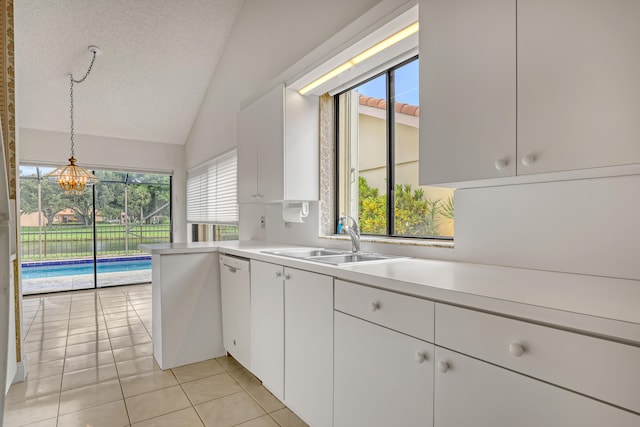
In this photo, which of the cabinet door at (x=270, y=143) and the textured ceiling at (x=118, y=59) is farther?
the textured ceiling at (x=118, y=59)

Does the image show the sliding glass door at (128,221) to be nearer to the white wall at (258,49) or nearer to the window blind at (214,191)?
the window blind at (214,191)

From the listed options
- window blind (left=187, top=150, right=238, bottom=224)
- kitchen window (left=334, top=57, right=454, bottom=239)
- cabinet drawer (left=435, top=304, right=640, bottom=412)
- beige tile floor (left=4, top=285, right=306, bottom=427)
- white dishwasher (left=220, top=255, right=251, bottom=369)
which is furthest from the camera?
window blind (left=187, top=150, right=238, bottom=224)

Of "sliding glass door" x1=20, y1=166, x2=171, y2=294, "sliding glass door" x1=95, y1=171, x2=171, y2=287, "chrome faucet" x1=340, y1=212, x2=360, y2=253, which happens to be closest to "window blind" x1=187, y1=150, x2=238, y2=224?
"sliding glass door" x1=95, y1=171, x2=171, y2=287

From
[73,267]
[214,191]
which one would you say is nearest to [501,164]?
[214,191]

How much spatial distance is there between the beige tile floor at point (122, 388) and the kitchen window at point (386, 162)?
137cm

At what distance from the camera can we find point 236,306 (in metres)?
2.57

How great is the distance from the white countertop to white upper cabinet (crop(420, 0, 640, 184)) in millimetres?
376

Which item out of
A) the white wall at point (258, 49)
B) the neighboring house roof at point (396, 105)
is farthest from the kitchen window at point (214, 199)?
the neighboring house roof at point (396, 105)

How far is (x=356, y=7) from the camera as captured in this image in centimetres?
226

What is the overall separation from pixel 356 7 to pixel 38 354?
12.2 ft

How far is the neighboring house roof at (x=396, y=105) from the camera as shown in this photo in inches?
86.2

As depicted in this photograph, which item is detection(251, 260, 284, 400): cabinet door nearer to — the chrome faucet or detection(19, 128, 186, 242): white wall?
the chrome faucet

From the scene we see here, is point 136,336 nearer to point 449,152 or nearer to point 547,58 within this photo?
point 449,152

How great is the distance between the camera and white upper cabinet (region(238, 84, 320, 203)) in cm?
260
